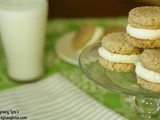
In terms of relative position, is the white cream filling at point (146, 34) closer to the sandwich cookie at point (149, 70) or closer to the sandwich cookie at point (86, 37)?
the sandwich cookie at point (149, 70)

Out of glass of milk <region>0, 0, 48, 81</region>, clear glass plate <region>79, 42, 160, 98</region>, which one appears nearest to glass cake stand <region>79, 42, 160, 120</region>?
clear glass plate <region>79, 42, 160, 98</region>

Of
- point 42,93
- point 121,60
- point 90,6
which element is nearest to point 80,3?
point 90,6

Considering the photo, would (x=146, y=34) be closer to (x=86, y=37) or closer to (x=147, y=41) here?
(x=147, y=41)

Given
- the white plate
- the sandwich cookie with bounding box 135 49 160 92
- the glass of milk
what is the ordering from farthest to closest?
the white plate, the glass of milk, the sandwich cookie with bounding box 135 49 160 92

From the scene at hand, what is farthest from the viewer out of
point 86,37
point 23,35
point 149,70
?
point 86,37

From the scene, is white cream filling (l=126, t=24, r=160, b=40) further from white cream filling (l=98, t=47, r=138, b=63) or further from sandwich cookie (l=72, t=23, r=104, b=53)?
sandwich cookie (l=72, t=23, r=104, b=53)

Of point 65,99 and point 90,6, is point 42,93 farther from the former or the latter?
point 90,6

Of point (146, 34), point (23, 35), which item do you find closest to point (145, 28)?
point (146, 34)
